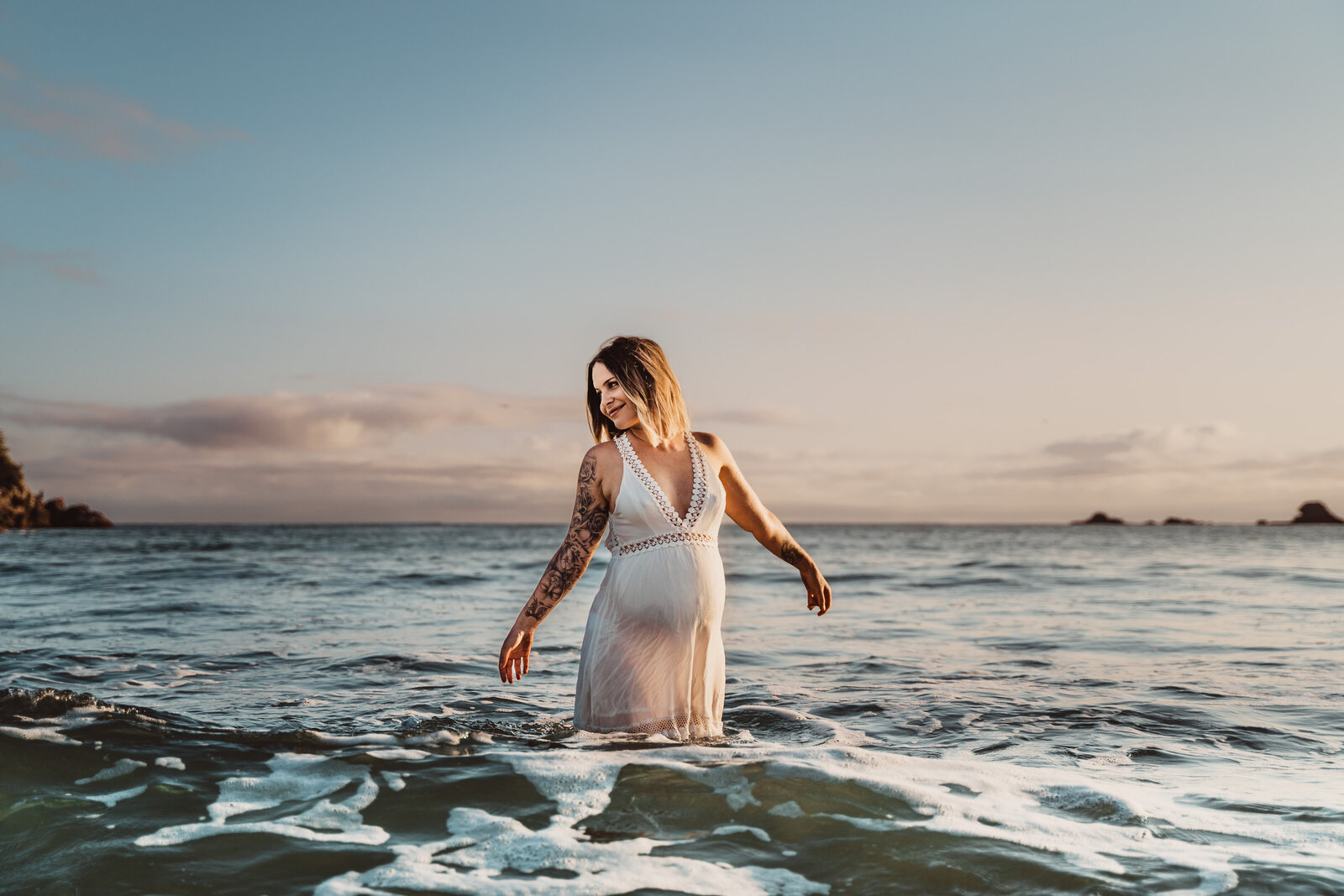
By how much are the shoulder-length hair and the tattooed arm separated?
0.27 m

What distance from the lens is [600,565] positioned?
85.5 ft

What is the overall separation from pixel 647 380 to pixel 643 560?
92cm

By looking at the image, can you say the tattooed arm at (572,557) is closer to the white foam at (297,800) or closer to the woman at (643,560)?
the woman at (643,560)

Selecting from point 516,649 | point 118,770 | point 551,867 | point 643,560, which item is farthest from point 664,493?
point 118,770

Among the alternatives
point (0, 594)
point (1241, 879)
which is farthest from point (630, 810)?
point (0, 594)

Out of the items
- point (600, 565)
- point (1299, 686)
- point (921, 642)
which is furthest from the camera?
point (600, 565)

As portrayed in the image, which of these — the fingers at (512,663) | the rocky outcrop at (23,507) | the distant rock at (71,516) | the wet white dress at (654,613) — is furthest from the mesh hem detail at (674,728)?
the distant rock at (71,516)

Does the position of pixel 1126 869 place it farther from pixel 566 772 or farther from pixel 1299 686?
pixel 1299 686

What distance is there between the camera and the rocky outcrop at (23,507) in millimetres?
77062

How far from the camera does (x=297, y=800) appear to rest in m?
4.31

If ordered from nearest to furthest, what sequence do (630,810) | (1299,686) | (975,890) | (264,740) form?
(975,890) → (630,810) → (264,740) → (1299,686)

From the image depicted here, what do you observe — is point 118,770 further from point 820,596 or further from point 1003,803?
point 1003,803

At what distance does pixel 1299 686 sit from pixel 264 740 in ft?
27.6

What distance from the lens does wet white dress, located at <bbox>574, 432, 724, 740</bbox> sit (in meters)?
4.59
